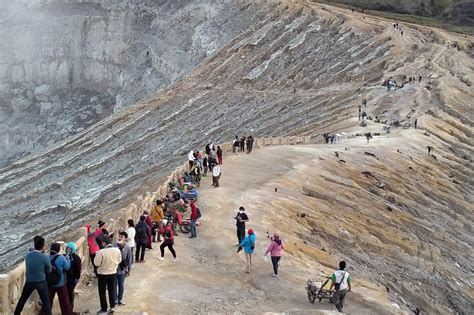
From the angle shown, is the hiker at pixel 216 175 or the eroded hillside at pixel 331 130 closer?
the eroded hillside at pixel 331 130

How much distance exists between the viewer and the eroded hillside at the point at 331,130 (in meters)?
28.1

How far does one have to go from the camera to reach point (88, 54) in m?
103

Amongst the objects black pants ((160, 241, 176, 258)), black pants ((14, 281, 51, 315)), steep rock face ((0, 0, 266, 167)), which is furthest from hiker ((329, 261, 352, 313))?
steep rock face ((0, 0, 266, 167))

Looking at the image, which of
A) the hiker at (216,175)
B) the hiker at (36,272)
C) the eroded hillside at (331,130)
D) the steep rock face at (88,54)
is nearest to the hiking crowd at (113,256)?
the hiker at (36,272)

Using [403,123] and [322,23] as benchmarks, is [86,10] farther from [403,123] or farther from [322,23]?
[403,123]

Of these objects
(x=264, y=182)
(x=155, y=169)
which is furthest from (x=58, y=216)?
(x=264, y=182)

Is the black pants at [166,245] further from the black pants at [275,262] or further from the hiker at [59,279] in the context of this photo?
the hiker at [59,279]

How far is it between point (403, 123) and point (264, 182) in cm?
2184

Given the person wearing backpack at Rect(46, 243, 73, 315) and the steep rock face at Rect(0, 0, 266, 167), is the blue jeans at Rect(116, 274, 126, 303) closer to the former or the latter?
the person wearing backpack at Rect(46, 243, 73, 315)

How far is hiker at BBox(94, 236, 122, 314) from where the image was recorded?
1477 cm

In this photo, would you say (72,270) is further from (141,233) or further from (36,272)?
(141,233)

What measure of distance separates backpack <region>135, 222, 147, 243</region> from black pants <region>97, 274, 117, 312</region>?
374 centimetres

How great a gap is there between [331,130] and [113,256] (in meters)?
37.9

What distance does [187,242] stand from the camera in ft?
72.6
